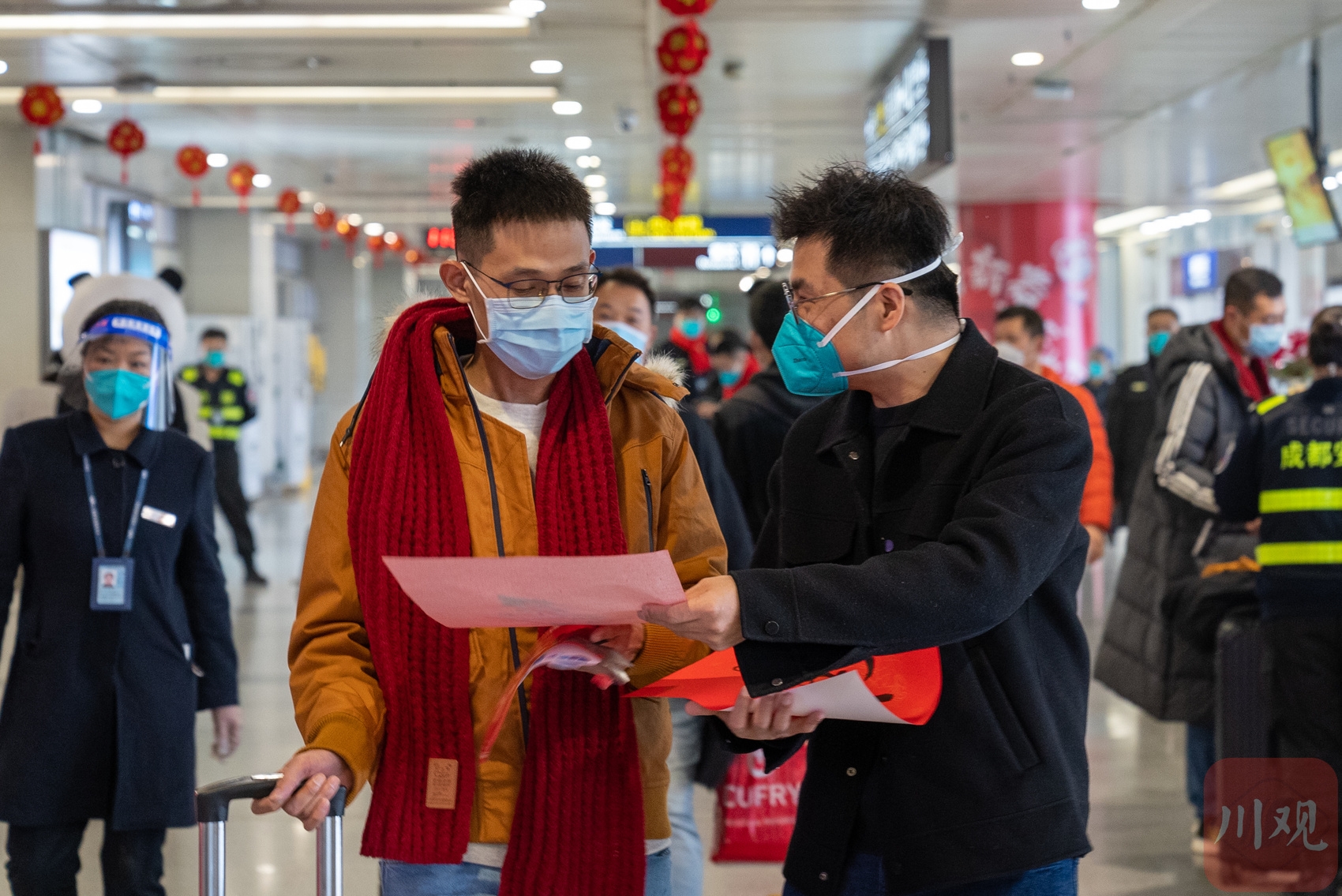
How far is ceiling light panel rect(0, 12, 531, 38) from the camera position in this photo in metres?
7.98

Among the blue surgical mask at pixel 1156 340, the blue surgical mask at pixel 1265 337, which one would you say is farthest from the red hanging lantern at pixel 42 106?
the blue surgical mask at pixel 1156 340

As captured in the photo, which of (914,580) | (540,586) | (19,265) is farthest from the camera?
(19,265)

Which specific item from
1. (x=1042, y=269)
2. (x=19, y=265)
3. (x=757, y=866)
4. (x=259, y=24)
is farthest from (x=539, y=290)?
(x=1042, y=269)

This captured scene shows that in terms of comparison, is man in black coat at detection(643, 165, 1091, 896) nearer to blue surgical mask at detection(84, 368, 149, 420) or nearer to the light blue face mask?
the light blue face mask

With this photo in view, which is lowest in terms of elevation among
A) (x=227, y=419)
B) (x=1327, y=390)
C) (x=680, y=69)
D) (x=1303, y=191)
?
(x=1327, y=390)

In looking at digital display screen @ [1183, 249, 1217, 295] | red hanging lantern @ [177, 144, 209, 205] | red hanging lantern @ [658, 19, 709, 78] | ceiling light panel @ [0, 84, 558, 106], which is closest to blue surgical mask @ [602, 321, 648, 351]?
red hanging lantern @ [658, 19, 709, 78]

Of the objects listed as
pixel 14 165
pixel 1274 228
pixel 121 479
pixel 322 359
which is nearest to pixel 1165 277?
pixel 1274 228

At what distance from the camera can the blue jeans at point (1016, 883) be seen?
5.40ft

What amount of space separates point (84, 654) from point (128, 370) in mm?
649

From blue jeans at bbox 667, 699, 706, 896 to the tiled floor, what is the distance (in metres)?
1.05

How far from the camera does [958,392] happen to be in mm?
1730

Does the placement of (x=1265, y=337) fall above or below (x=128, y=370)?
above

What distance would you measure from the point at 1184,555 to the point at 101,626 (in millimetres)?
3517

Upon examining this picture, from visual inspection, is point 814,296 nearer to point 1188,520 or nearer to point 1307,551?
point 1307,551
